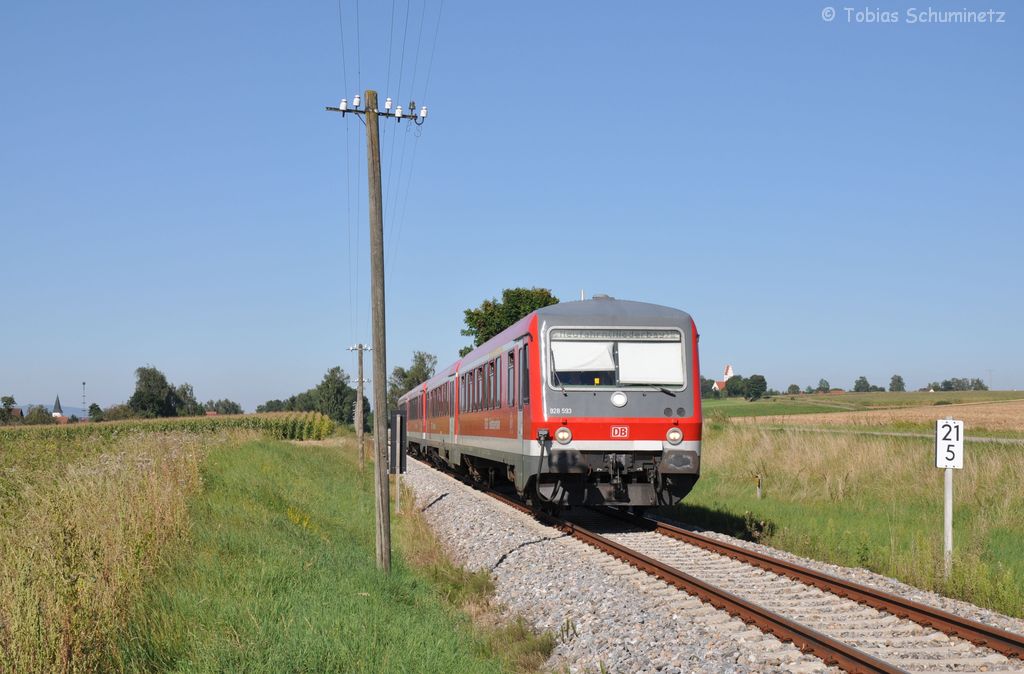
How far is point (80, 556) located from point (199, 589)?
988 millimetres

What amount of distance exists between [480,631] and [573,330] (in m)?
6.19

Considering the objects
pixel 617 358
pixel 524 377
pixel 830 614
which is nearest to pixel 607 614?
pixel 830 614

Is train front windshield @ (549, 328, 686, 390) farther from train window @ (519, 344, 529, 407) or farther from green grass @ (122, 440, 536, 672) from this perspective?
green grass @ (122, 440, 536, 672)

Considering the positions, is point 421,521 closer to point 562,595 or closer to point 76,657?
point 562,595

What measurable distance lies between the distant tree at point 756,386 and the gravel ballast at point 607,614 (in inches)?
3645

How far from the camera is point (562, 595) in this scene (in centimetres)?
929

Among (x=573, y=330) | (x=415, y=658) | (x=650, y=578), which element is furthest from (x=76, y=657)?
(x=573, y=330)

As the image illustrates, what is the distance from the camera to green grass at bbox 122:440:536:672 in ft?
20.5

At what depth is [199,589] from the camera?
7750 mm

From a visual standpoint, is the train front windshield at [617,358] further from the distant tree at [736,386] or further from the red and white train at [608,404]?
the distant tree at [736,386]

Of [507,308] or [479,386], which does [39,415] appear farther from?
[479,386]

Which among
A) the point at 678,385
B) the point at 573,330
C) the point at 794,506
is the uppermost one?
the point at 573,330

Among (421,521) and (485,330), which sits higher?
(485,330)

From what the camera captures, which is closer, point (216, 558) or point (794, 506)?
point (216, 558)
